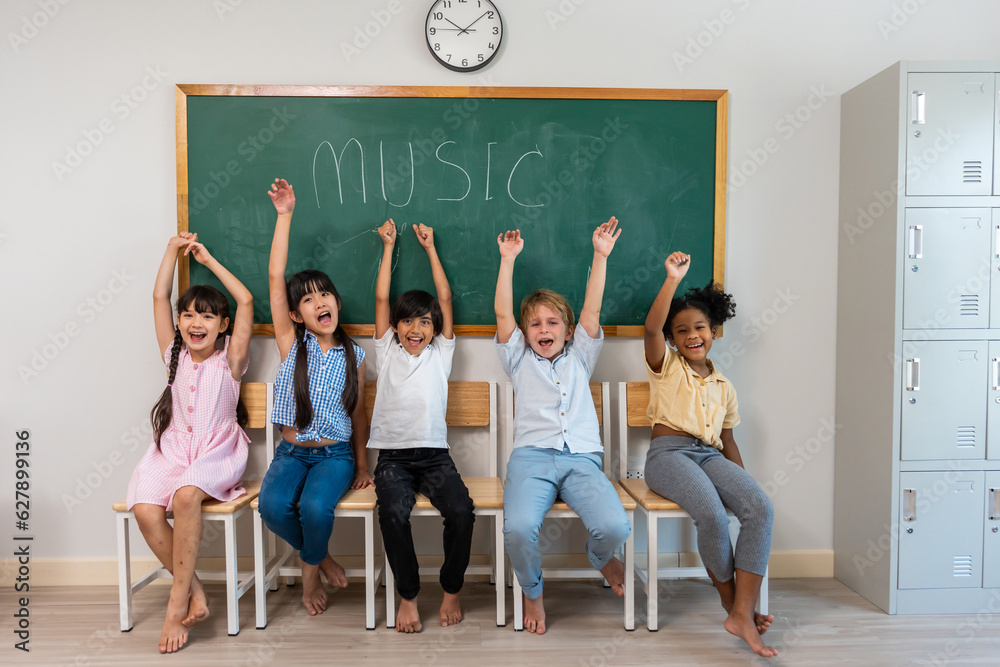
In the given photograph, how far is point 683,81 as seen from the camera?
235cm

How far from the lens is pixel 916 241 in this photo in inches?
80.9

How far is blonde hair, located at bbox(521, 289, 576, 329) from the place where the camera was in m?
2.16

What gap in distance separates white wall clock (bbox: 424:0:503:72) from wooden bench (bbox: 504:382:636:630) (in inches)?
51.9

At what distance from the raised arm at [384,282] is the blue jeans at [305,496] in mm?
511

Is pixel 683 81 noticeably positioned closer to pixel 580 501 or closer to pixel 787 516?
pixel 580 501

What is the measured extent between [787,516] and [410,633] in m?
1.62

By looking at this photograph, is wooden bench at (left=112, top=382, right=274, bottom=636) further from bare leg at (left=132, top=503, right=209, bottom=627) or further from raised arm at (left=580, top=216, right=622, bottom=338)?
raised arm at (left=580, top=216, right=622, bottom=338)

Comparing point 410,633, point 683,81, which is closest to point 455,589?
point 410,633

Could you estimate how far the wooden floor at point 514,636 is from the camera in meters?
1.78

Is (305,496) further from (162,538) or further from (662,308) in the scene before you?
(662,308)

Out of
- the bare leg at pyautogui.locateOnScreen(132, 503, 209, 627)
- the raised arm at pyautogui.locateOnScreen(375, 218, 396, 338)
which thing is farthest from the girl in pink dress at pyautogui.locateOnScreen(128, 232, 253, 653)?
the raised arm at pyautogui.locateOnScreen(375, 218, 396, 338)

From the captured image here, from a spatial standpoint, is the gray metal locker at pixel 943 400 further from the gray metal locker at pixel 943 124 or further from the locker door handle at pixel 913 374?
the gray metal locker at pixel 943 124

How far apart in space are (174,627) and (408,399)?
3.40ft

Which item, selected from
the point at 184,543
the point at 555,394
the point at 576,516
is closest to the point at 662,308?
the point at 555,394
